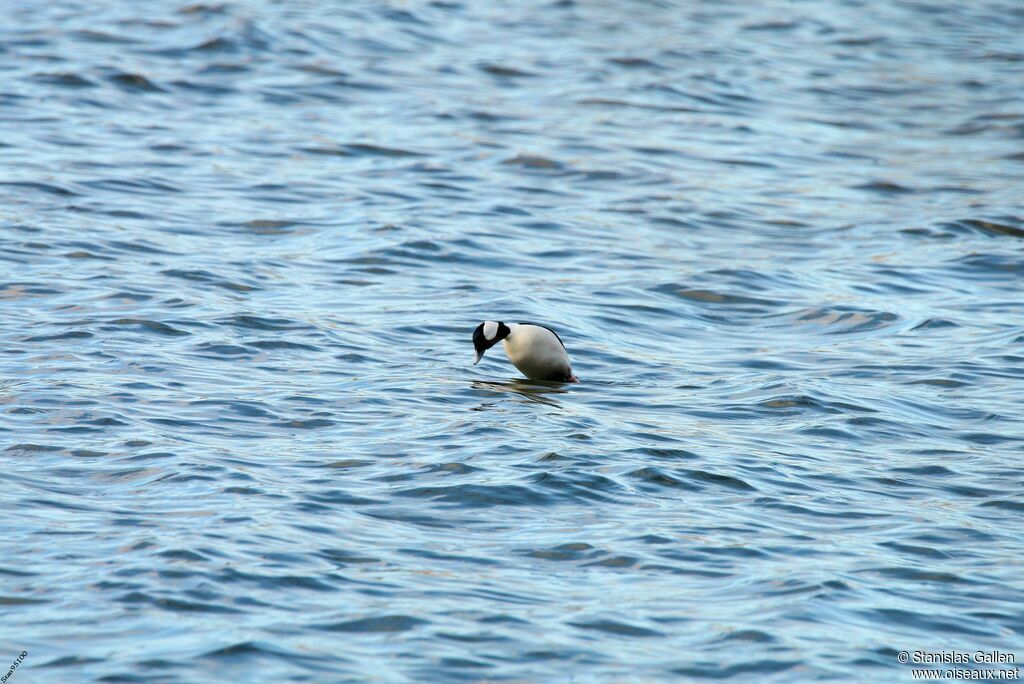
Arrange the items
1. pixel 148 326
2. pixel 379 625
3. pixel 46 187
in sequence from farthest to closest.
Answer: pixel 46 187, pixel 148 326, pixel 379 625

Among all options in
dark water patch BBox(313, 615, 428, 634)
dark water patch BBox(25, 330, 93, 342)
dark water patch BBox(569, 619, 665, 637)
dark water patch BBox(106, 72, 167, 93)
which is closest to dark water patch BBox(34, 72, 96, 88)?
dark water patch BBox(106, 72, 167, 93)

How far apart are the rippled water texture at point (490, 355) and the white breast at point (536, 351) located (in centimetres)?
19

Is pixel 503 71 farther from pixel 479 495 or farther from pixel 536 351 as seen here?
pixel 479 495

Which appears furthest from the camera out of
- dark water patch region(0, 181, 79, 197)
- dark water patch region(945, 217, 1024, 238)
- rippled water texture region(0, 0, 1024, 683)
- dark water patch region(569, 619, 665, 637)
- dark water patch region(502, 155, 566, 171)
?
dark water patch region(502, 155, 566, 171)

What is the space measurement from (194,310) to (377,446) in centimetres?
404

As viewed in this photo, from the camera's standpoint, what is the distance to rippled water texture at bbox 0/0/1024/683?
7738 millimetres

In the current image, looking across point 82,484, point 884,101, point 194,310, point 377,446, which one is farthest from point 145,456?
point 884,101

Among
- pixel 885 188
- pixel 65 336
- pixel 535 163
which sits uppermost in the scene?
pixel 65 336

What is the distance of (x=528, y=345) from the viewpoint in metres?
11.9

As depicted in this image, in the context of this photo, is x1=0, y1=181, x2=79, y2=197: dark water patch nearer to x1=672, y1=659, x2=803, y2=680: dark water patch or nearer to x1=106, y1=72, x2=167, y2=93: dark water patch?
x1=106, y1=72, x2=167, y2=93: dark water patch

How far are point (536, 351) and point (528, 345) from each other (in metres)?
0.08

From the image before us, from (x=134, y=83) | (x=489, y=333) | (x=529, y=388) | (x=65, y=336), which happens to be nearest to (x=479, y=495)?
(x=489, y=333)

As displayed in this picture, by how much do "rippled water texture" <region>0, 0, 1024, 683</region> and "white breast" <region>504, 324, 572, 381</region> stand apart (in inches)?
7.7

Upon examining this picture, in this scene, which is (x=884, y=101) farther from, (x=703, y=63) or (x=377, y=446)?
(x=377, y=446)
